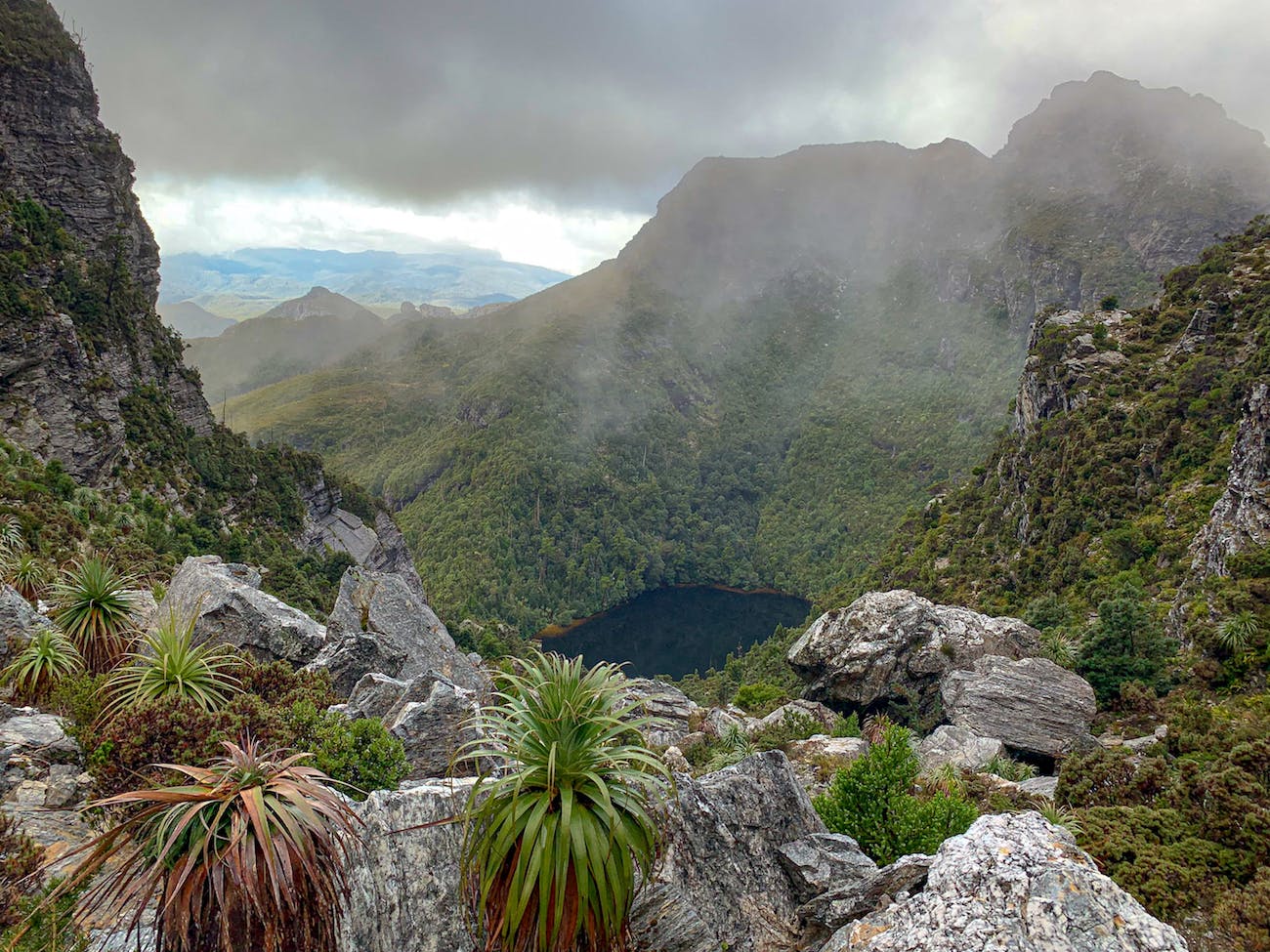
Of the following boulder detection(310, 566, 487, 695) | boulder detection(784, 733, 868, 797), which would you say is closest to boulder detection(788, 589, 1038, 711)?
boulder detection(784, 733, 868, 797)

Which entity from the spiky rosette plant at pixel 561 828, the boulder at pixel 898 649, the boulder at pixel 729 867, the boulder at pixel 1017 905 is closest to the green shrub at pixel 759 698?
the boulder at pixel 898 649

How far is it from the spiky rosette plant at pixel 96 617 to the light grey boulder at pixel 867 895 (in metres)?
11.6

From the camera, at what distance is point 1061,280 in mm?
155250

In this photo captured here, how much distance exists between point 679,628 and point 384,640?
346 ft

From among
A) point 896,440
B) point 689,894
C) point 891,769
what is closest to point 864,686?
point 891,769

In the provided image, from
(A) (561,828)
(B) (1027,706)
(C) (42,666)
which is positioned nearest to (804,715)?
(B) (1027,706)

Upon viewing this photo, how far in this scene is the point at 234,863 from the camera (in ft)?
13.8

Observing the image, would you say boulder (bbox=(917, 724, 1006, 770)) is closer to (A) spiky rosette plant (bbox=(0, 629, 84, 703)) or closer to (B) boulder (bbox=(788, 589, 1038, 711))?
(B) boulder (bbox=(788, 589, 1038, 711))

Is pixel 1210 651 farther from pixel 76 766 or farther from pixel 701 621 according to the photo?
pixel 701 621

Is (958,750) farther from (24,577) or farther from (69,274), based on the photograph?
(69,274)

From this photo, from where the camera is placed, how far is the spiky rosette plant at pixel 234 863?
4.18 metres

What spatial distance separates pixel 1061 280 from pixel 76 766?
19741cm

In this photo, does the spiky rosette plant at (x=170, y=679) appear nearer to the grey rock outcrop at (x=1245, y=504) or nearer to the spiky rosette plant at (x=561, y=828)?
the spiky rosette plant at (x=561, y=828)

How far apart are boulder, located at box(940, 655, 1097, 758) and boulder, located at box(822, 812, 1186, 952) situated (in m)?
12.7
